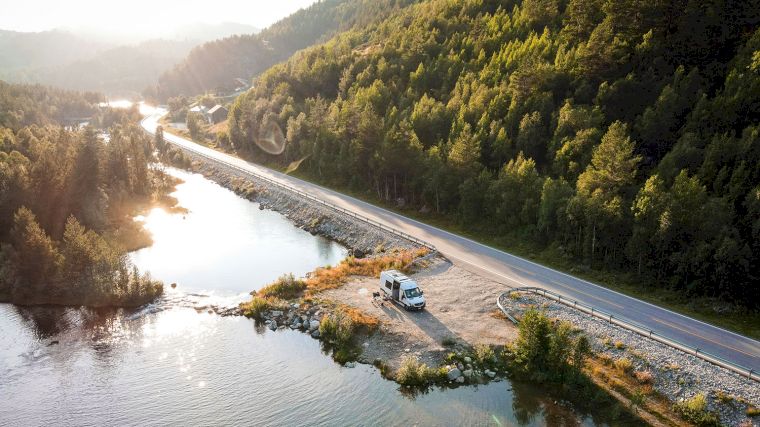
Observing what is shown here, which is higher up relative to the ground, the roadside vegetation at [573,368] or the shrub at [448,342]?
the roadside vegetation at [573,368]

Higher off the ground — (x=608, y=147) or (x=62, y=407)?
(x=608, y=147)

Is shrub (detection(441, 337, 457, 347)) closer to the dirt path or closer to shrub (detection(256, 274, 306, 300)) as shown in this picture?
the dirt path

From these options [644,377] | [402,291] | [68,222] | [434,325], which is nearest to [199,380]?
[402,291]

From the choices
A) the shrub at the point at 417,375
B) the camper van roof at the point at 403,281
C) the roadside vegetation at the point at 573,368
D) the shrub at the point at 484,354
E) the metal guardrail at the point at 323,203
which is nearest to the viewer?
the roadside vegetation at the point at 573,368

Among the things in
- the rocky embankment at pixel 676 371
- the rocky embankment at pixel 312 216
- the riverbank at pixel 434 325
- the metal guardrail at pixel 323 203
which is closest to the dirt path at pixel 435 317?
the riverbank at pixel 434 325

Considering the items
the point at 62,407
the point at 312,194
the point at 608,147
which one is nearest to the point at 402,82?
the point at 312,194

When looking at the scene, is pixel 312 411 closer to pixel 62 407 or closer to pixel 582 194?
pixel 62 407

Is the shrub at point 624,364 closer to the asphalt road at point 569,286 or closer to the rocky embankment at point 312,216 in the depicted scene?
the asphalt road at point 569,286

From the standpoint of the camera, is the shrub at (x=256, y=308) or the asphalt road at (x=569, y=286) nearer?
the asphalt road at (x=569, y=286)
